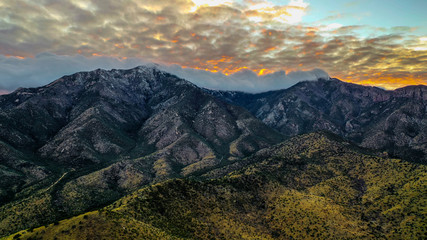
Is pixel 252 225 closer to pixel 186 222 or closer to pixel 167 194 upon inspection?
pixel 186 222

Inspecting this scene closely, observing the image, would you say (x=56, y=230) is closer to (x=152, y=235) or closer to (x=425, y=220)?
(x=152, y=235)

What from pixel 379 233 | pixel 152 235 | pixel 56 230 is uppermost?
pixel 56 230

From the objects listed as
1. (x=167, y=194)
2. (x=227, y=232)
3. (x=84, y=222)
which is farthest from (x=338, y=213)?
(x=84, y=222)

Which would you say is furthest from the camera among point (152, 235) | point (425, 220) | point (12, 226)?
point (12, 226)

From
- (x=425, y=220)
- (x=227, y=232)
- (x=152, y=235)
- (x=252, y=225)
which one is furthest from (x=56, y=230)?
(x=425, y=220)

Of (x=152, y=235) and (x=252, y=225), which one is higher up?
(x=152, y=235)

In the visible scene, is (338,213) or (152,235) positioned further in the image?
(338,213)

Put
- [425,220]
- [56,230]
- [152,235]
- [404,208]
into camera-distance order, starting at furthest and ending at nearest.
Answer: [404,208] < [425,220] < [152,235] < [56,230]

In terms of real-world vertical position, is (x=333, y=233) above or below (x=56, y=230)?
below

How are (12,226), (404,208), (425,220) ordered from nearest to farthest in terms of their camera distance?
(425,220), (404,208), (12,226)
